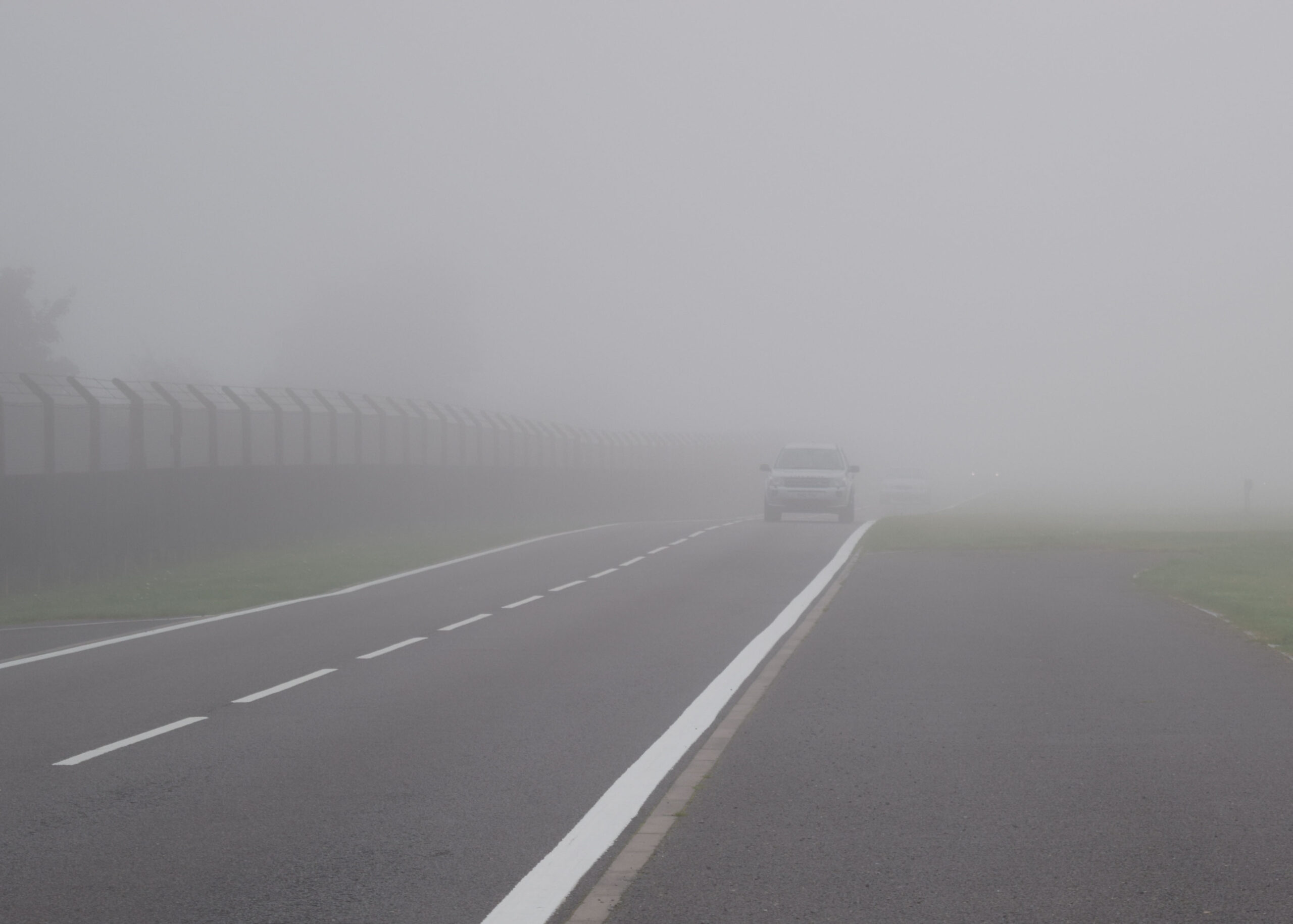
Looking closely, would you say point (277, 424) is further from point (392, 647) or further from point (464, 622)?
point (392, 647)

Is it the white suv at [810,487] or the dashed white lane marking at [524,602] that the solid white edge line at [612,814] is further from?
the white suv at [810,487]

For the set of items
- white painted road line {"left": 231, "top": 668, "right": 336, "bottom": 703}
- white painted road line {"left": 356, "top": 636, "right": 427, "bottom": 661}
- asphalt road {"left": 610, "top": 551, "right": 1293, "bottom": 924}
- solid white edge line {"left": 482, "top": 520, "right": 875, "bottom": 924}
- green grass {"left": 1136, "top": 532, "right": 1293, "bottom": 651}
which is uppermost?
green grass {"left": 1136, "top": 532, "right": 1293, "bottom": 651}

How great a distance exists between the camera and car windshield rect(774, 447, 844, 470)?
3706 centimetres

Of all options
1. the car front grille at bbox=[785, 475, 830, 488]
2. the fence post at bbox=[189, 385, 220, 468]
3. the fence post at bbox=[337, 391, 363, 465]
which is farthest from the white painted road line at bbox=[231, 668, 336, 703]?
the car front grille at bbox=[785, 475, 830, 488]

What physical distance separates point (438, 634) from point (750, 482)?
215ft

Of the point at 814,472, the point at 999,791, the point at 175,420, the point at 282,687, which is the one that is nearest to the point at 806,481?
the point at 814,472

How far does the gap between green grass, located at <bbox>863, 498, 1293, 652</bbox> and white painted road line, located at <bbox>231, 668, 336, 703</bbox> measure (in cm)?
782

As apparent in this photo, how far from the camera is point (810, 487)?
36062 mm

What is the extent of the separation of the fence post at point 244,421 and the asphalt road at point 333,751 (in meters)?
12.0

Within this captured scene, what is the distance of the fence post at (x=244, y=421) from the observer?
28.1 m

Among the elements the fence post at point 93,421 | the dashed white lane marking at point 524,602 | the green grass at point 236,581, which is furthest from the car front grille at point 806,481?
the dashed white lane marking at point 524,602

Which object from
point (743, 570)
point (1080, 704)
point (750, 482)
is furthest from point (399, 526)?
point (750, 482)

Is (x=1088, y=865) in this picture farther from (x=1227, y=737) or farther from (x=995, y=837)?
(x=1227, y=737)

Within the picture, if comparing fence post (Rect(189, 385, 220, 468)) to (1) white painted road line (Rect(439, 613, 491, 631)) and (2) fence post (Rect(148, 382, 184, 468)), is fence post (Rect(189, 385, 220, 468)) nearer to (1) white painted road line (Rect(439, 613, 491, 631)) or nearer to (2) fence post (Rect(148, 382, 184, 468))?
(2) fence post (Rect(148, 382, 184, 468))
